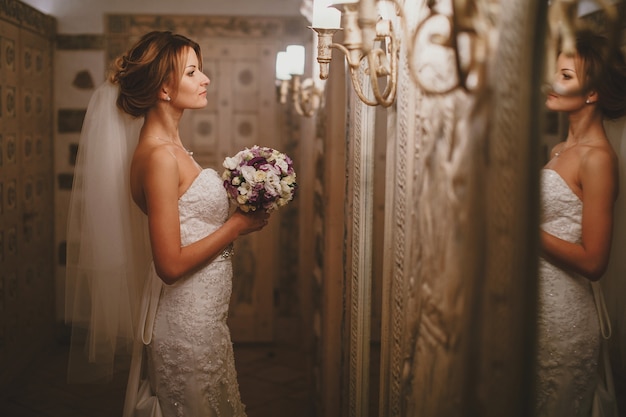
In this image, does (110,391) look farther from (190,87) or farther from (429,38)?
(429,38)

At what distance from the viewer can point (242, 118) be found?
20.0ft

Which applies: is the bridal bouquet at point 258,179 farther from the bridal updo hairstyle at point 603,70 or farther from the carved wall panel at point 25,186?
the carved wall panel at point 25,186

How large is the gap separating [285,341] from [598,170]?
5.54 m

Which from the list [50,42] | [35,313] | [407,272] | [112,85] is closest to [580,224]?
[407,272]

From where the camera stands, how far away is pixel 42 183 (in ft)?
18.7

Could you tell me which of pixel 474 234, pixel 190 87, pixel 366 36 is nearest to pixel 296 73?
pixel 190 87

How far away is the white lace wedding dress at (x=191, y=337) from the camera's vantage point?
2.60m

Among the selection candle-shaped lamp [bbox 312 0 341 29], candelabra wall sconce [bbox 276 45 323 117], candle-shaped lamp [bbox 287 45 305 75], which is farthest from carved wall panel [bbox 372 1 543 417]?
candle-shaped lamp [bbox 287 45 305 75]

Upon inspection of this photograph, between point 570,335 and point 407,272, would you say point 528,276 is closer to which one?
point 570,335

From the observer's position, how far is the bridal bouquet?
105 inches

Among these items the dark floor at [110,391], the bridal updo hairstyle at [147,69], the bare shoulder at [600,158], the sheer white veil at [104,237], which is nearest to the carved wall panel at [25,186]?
the dark floor at [110,391]

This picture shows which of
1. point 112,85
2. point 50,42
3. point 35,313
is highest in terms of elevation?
point 50,42

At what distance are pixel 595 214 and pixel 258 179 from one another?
5.96 feet

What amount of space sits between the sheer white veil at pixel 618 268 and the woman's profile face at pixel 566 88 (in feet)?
0.21
